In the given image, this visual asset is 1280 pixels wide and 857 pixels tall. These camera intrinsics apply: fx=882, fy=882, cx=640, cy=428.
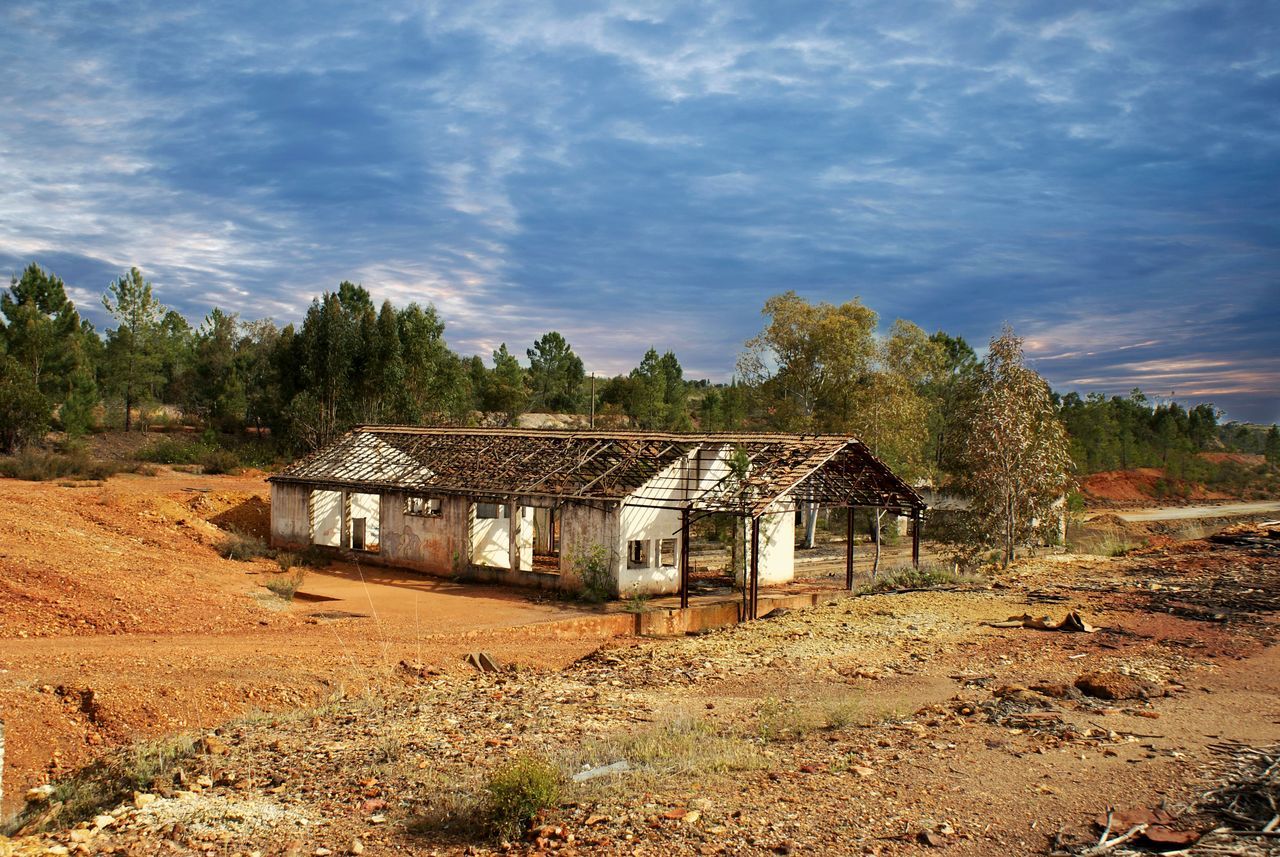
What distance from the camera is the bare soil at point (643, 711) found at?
7.95 m

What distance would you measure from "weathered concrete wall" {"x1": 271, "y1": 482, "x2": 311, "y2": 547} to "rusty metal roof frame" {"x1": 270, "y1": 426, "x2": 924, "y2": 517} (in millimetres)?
411

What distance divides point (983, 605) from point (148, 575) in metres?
20.7

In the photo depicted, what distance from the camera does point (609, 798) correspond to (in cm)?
830

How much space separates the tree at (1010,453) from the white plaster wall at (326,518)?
21.6m

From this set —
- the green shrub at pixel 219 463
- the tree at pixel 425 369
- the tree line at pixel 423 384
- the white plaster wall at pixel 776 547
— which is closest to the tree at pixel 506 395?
the tree line at pixel 423 384

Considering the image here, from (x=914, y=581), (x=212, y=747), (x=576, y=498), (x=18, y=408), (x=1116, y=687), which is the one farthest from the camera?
(x=18, y=408)

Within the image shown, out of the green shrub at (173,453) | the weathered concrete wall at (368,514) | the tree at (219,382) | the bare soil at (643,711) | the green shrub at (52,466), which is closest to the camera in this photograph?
the bare soil at (643,711)

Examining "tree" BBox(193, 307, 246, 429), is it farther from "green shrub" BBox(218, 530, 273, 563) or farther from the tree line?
"green shrub" BBox(218, 530, 273, 563)

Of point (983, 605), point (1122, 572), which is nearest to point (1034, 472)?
point (1122, 572)

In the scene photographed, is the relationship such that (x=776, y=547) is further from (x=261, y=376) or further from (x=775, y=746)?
(x=261, y=376)

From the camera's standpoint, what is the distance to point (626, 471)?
26.2 m

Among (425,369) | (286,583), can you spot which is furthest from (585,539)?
(425,369)

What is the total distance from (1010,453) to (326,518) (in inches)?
913

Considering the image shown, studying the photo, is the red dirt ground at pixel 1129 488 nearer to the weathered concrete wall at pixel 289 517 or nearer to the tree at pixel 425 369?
the tree at pixel 425 369
